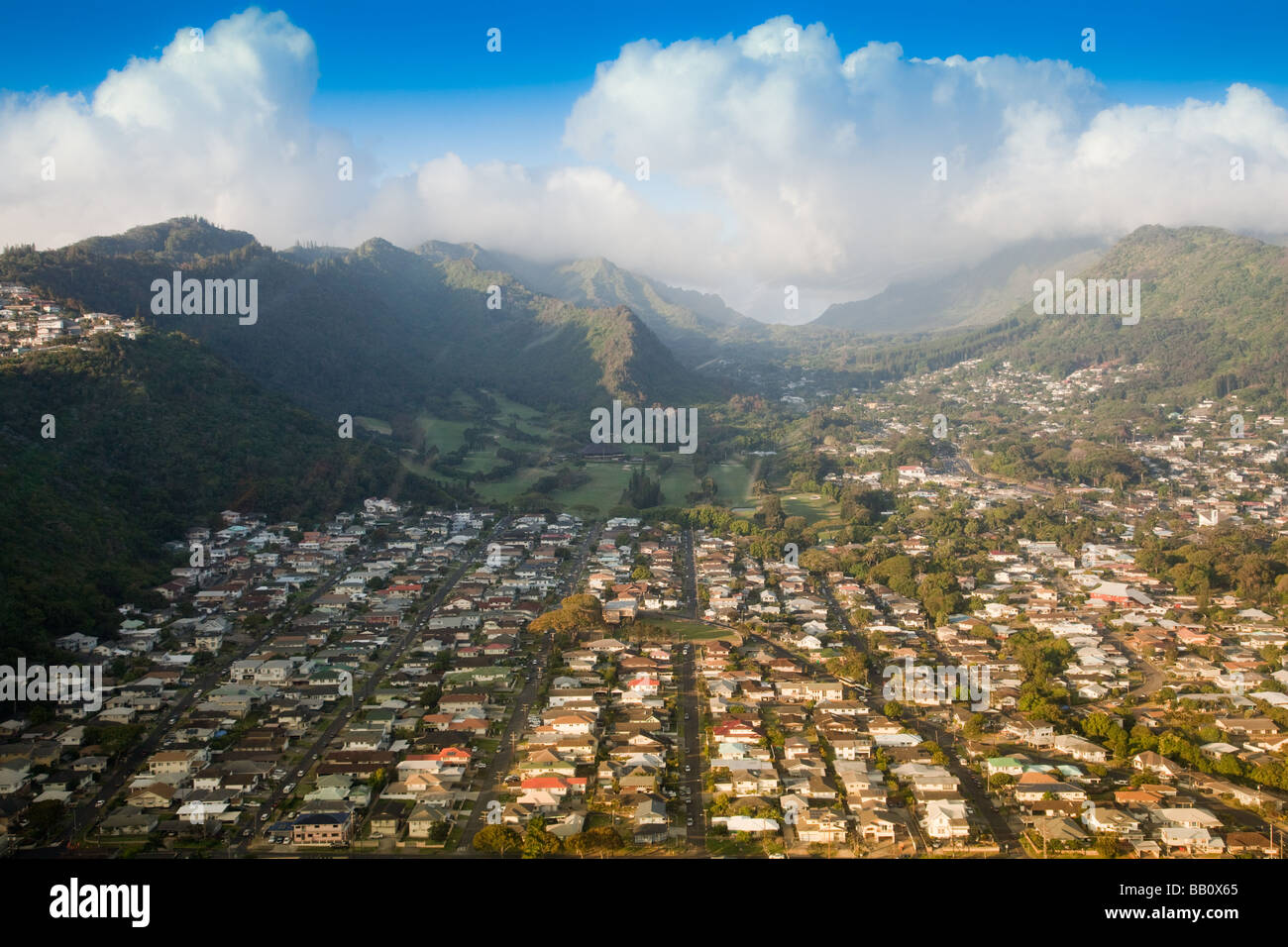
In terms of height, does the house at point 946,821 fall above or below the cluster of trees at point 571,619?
below

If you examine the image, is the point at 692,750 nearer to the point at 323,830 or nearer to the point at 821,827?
the point at 821,827

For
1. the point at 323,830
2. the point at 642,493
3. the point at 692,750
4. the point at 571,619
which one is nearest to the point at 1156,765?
the point at 692,750

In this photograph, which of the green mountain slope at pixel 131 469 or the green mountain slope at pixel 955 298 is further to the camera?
the green mountain slope at pixel 955 298

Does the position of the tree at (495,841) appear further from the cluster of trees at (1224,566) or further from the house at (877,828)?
the cluster of trees at (1224,566)

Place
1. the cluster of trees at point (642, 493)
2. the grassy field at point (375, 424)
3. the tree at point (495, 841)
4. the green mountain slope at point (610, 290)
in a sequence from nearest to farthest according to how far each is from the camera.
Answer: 1. the tree at point (495, 841)
2. the cluster of trees at point (642, 493)
3. the grassy field at point (375, 424)
4. the green mountain slope at point (610, 290)

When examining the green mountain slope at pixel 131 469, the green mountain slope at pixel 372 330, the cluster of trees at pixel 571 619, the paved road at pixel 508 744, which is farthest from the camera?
the green mountain slope at pixel 372 330

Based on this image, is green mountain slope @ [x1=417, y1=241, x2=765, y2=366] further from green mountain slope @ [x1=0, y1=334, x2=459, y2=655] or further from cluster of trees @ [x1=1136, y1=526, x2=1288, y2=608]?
cluster of trees @ [x1=1136, y1=526, x2=1288, y2=608]

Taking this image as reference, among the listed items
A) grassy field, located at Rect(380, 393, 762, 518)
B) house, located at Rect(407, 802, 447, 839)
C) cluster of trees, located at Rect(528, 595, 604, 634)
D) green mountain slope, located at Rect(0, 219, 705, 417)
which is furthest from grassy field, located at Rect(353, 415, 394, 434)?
house, located at Rect(407, 802, 447, 839)

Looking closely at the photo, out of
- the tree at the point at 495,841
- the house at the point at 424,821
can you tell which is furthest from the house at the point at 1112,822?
the house at the point at 424,821
